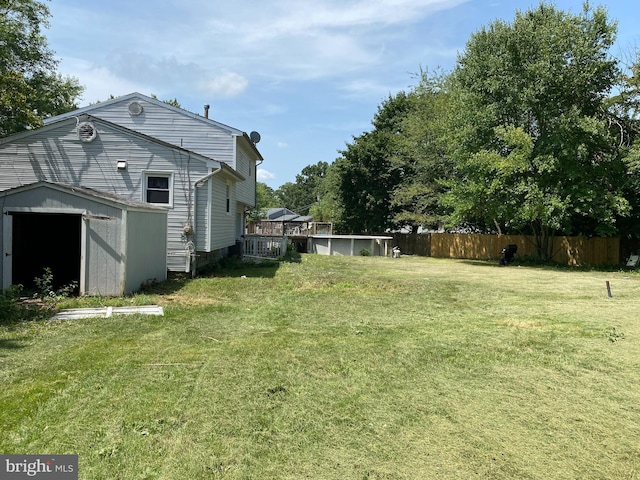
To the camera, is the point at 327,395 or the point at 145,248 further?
the point at 145,248

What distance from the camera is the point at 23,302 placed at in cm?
804

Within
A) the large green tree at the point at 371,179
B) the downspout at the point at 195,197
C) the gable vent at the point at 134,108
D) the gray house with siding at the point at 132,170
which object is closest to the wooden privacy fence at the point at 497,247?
the large green tree at the point at 371,179

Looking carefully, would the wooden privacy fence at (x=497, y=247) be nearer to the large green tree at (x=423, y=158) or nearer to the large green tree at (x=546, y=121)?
the large green tree at (x=423, y=158)

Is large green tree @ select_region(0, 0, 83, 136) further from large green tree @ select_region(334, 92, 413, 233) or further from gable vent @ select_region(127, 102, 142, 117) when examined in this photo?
large green tree @ select_region(334, 92, 413, 233)

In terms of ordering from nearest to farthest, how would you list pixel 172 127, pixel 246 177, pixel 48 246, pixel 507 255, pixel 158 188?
pixel 48 246
pixel 158 188
pixel 172 127
pixel 246 177
pixel 507 255

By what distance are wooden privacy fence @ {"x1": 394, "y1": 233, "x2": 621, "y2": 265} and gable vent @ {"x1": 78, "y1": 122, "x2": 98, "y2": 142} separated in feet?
72.6

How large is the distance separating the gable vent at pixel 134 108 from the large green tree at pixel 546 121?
14573mm

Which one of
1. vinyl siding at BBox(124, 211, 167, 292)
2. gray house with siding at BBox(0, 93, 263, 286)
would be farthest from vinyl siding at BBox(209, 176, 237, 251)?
vinyl siding at BBox(124, 211, 167, 292)

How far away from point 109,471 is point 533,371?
162 inches

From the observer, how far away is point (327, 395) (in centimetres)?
392

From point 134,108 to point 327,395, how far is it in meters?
14.3

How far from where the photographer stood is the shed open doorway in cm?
1052

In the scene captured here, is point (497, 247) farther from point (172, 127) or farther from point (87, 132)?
point (87, 132)

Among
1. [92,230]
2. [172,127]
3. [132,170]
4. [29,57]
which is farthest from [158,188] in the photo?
[29,57]
